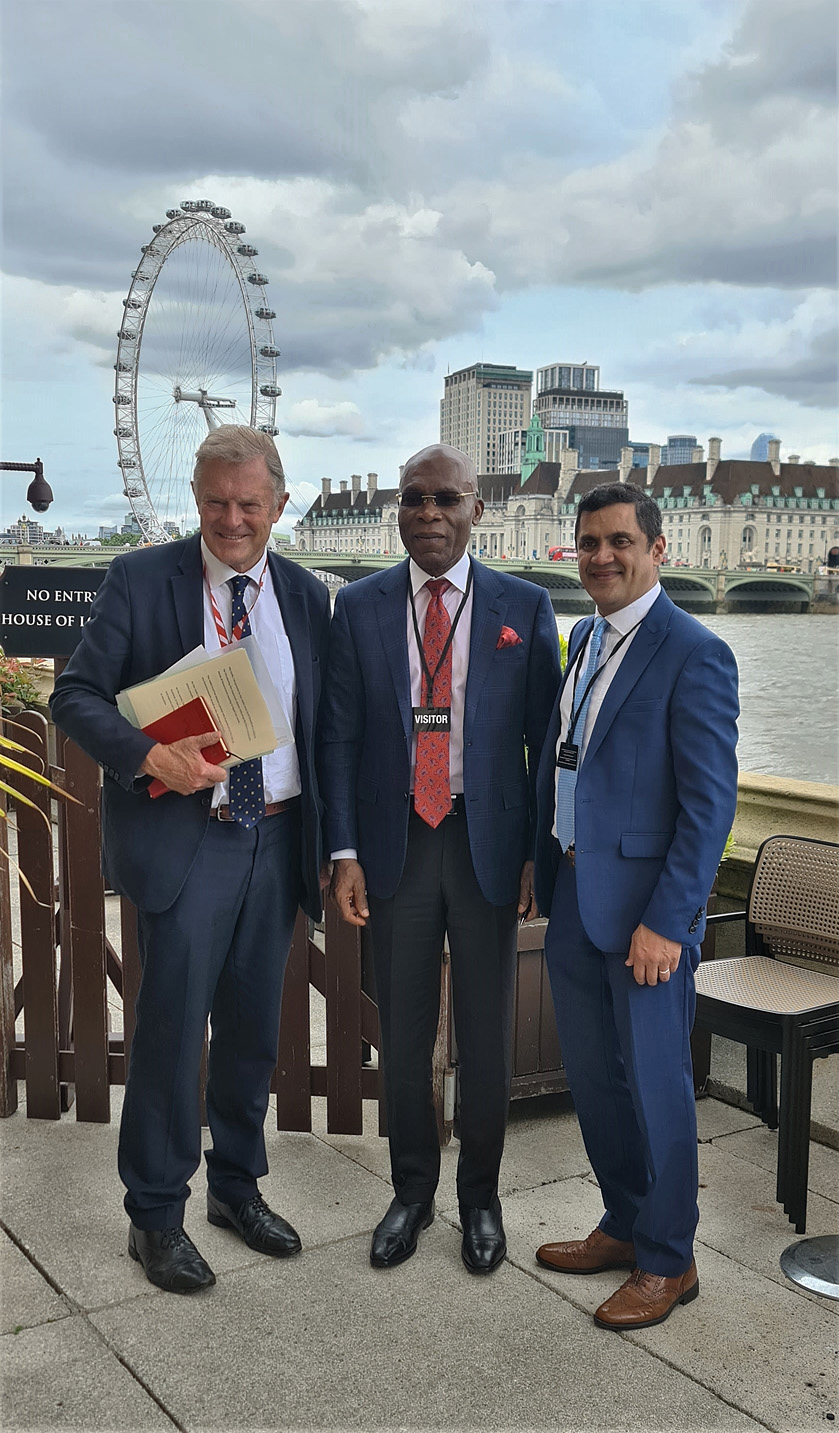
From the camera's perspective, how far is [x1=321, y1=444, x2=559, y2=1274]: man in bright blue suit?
96.4 inches

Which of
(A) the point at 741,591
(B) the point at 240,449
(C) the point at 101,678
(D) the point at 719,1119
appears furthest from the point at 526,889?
(A) the point at 741,591

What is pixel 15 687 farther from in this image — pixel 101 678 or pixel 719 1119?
pixel 719 1119

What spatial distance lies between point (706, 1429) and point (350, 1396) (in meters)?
0.63

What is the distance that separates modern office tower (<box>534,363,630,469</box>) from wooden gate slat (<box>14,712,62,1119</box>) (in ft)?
155

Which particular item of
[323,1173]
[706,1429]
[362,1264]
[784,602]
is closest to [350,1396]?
[362,1264]

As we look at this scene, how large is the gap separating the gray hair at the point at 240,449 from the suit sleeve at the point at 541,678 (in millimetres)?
656

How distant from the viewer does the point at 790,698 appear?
24.9 metres

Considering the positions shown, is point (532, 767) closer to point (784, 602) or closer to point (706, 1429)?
point (706, 1429)

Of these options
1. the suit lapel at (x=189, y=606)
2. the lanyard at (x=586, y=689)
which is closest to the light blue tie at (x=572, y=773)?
the lanyard at (x=586, y=689)

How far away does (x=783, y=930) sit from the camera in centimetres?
316

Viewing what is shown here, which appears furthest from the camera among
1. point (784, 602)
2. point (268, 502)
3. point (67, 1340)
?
point (784, 602)

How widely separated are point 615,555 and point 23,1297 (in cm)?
196

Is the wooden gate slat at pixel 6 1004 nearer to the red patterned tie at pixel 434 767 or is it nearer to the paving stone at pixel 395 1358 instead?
the paving stone at pixel 395 1358

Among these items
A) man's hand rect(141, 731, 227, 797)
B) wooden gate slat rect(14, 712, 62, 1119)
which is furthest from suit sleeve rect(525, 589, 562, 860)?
wooden gate slat rect(14, 712, 62, 1119)
